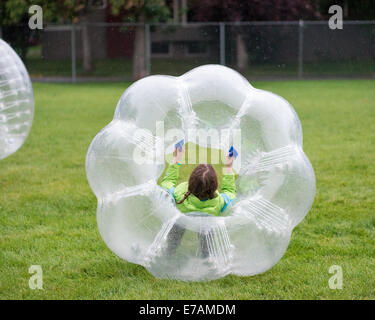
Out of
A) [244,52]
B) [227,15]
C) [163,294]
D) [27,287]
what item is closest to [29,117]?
[27,287]

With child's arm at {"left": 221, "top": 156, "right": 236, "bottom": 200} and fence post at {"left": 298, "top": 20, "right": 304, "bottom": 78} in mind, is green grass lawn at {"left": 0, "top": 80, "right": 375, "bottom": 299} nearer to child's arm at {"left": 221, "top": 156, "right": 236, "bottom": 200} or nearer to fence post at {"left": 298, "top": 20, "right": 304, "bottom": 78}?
child's arm at {"left": 221, "top": 156, "right": 236, "bottom": 200}

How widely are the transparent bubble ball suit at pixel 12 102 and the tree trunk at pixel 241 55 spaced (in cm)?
1277

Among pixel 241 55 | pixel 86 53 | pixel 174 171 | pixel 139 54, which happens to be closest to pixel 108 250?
pixel 174 171

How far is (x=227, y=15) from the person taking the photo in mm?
19391

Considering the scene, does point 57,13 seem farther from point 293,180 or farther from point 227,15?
point 293,180

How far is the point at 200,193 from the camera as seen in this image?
12.8 ft

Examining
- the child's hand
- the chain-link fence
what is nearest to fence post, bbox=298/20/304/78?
the chain-link fence

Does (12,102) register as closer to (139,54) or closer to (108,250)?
(108,250)

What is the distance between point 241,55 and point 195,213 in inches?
583

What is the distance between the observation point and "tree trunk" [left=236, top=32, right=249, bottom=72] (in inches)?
714

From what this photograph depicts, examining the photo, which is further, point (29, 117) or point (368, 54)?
point (368, 54)

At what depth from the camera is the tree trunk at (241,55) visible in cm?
1814

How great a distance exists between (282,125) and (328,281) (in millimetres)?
1137

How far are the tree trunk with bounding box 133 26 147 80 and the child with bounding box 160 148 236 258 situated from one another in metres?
14.2
